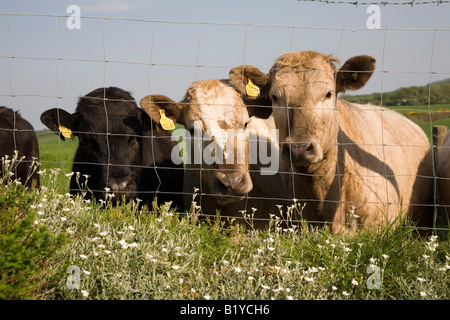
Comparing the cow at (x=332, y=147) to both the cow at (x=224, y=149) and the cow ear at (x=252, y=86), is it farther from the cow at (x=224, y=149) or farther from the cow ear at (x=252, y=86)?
the cow at (x=224, y=149)

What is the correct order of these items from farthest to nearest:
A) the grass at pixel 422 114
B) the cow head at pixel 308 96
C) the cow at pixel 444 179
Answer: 1. the cow at pixel 444 179
2. the grass at pixel 422 114
3. the cow head at pixel 308 96

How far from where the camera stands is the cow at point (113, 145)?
6.20m

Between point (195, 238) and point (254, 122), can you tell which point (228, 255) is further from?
point (254, 122)

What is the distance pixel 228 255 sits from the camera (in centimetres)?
429

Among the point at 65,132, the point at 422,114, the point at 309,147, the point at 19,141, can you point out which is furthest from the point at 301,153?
the point at 422,114

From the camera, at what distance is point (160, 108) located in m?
6.29

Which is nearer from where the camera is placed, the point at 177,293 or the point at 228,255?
the point at 177,293

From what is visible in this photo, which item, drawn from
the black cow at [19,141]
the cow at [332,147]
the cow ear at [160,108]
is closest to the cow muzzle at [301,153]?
the cow at [332,147]

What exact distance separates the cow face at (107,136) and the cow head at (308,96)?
169 centimetres

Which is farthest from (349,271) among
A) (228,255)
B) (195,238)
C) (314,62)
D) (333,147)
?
(314,62)

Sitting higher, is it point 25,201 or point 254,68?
point 254,68

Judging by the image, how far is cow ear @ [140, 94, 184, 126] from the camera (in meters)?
6.17
